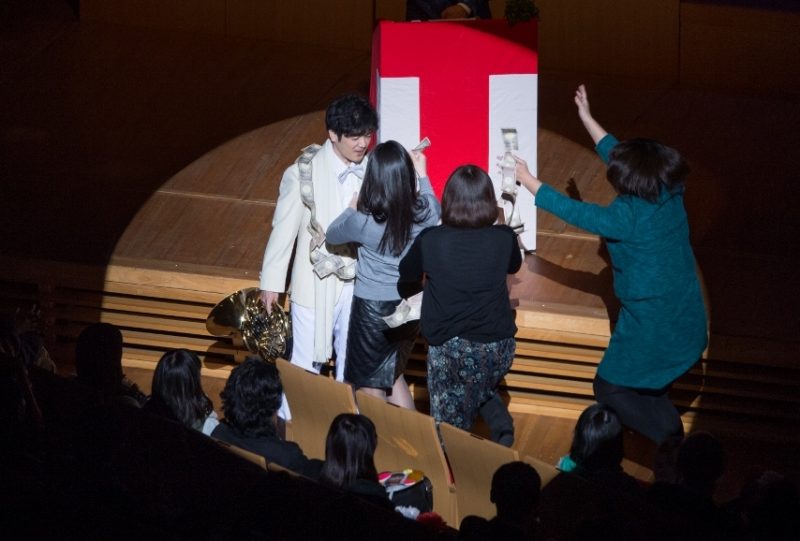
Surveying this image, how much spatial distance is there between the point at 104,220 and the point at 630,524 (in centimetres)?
362

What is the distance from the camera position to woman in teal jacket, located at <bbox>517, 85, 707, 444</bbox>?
13.4ft

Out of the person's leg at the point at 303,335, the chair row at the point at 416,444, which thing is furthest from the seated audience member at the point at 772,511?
the person's leg at the point at 303,335

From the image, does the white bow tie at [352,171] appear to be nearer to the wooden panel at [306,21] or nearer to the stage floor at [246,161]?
the stage floor at [246,161]

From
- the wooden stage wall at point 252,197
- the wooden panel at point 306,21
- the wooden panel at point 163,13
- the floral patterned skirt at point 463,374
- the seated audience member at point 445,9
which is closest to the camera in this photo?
the floral patterned skirt at point 463,374

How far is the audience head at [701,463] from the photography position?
3.40 metres

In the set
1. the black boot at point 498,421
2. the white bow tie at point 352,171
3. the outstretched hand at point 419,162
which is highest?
→ the outstretched hand at point 419,162

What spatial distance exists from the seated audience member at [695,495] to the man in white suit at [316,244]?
1.60 metres

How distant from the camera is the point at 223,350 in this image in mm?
5629

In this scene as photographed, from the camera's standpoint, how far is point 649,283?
4164 millimetres

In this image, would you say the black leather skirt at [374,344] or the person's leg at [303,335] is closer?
the black leather skirt at [374,344]

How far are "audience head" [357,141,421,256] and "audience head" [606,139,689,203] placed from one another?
0.68 m

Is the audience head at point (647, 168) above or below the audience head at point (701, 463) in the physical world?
above

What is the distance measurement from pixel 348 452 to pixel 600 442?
2.39ft

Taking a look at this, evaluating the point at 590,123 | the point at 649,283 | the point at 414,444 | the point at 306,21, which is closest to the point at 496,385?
the point at 414,444
